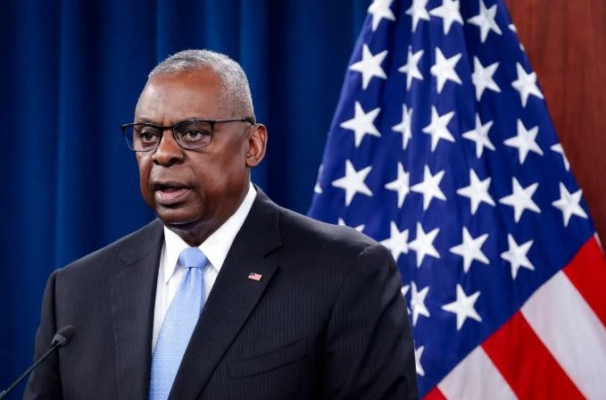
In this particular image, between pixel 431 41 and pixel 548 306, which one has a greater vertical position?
pixel 431 41

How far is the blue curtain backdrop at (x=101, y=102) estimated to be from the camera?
335 centimetres

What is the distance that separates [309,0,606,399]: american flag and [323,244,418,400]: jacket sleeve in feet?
3.26

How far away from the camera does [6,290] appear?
3539 mm

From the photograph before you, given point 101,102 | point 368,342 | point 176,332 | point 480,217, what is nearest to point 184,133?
point 176,332

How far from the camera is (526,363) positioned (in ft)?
8.91

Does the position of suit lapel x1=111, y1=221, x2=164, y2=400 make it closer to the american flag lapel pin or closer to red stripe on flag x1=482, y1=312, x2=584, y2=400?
the american flag lapel pin

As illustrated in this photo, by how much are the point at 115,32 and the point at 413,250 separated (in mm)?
1494

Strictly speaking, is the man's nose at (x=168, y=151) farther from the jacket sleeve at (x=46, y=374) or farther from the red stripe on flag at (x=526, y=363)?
the red stripe on flag at (x=526, y=363)

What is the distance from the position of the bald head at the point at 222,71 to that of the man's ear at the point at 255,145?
0.05 metres

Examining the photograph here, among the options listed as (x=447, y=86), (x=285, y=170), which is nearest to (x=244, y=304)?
(x=447, y=86)

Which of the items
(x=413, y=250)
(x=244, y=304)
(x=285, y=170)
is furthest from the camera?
(x=285, y=170)

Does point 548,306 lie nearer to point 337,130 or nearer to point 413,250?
point 413,250

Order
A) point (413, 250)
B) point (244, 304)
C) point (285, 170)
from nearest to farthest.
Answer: point (244, 304) < point (413, 250) < point (285, 170)

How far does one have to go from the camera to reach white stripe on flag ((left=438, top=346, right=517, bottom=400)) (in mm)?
2705
